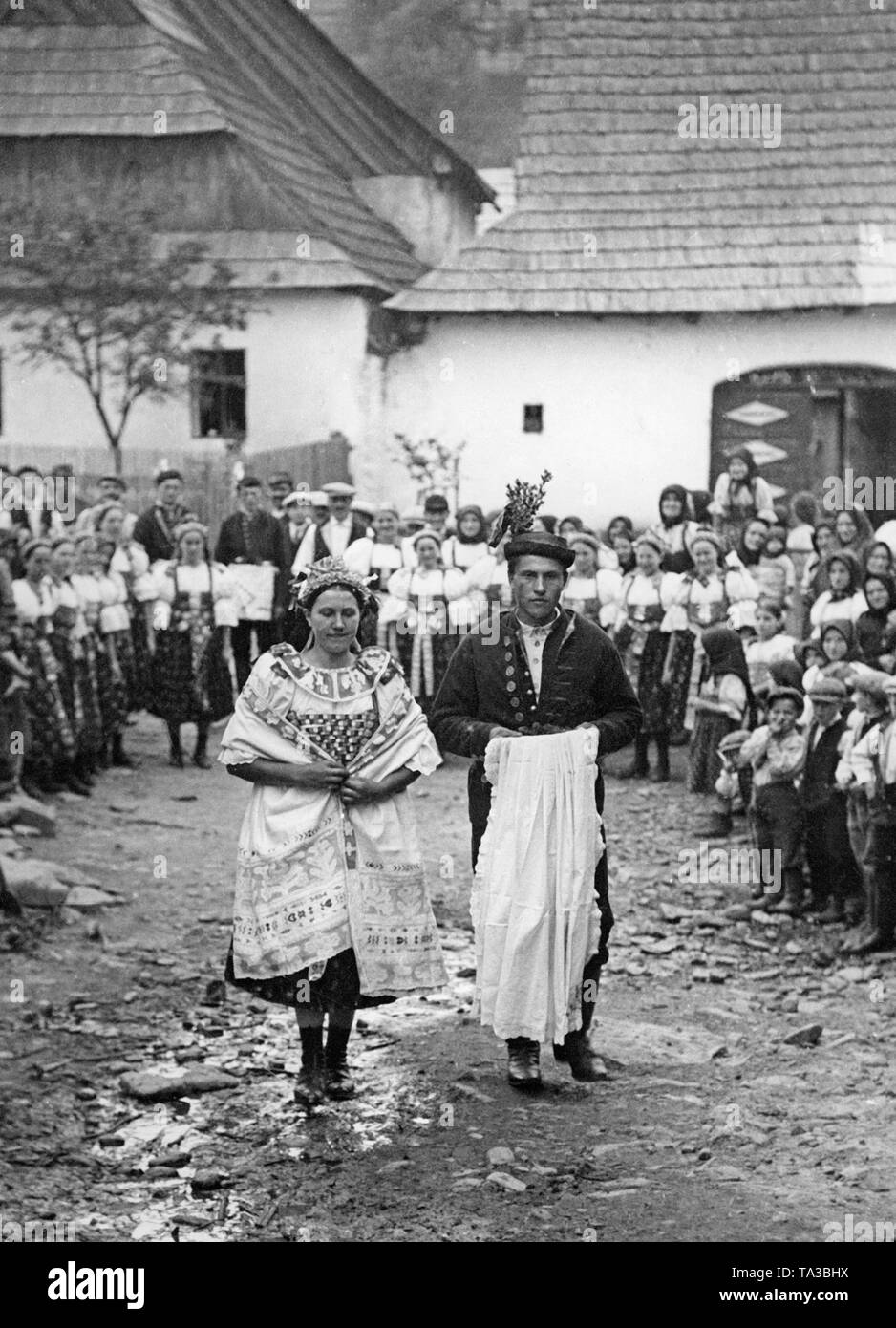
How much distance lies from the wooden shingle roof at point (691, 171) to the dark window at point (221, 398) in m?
2.62

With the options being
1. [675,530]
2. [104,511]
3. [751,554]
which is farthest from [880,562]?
[104,511]

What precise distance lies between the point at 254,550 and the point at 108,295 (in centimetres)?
904

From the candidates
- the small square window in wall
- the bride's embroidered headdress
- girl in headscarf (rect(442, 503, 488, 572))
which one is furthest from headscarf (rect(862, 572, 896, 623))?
the small square window in wall

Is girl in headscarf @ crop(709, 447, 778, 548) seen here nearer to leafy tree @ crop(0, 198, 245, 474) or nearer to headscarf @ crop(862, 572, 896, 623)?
headscarf @ crop(862, 572, 896, 623)

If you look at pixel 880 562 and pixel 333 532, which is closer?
pixel 880 562

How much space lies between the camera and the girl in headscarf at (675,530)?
44.6 feet

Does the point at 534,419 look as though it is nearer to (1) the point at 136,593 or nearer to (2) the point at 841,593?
(1) the point at 136,593

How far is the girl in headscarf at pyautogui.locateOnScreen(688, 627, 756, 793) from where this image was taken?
38.7ft

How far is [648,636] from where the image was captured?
13.2 metres

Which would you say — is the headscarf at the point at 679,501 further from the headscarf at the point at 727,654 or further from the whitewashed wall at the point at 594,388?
the whitewashed wall at the point at 594,388

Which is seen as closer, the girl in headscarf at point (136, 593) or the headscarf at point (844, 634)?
the headscarf at point (844, 634)

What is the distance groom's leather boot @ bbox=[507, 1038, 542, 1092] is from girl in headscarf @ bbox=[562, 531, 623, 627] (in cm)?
698

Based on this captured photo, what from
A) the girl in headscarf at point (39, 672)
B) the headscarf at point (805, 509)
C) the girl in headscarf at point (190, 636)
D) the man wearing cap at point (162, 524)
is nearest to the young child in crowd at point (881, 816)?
the girl in headscarf at point (39, 672)

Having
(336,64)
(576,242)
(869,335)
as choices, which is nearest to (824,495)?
(869,335)
